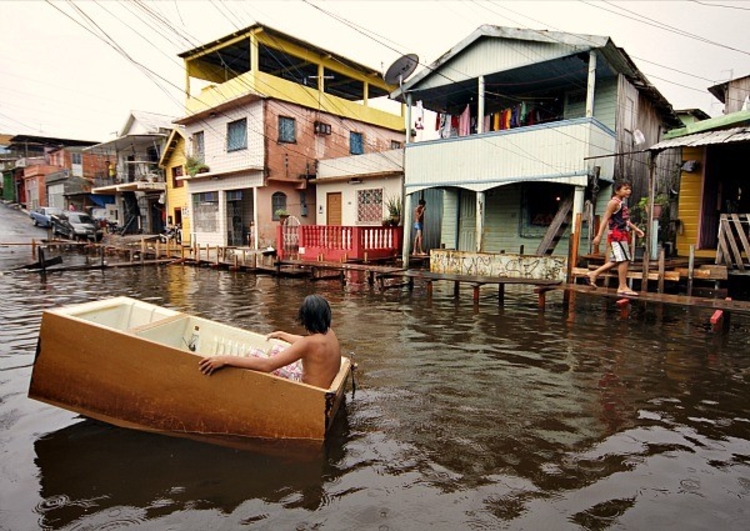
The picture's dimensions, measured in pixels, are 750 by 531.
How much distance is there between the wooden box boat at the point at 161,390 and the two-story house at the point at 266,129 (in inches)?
617

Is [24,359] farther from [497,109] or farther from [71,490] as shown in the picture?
[497,109]

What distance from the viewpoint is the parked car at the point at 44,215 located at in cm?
3387

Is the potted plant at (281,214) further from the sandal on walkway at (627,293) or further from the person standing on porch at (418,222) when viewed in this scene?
the sandal on walkway at (627,293)

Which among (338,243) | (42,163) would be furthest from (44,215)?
(338,243)

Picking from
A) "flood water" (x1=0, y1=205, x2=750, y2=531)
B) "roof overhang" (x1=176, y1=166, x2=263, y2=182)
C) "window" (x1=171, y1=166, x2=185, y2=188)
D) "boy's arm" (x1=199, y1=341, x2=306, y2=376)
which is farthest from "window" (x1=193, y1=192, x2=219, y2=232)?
"boy's arm" (x1=199, y1=341, x2=306, y2=376)

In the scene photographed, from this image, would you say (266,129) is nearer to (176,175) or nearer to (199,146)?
(199,146)

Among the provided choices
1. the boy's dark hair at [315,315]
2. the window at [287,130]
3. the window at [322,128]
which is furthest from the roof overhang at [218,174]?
the boy's dark hair at [315,315]

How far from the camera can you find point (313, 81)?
2375 cm

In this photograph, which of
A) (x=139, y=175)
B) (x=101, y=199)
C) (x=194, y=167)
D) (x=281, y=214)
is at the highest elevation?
(x=139, y=175)

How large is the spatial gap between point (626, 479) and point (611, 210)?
19.1 feet

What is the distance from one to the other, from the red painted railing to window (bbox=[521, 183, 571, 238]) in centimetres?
459

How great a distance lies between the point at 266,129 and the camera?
66.2 ft

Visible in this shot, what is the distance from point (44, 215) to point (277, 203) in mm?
25262

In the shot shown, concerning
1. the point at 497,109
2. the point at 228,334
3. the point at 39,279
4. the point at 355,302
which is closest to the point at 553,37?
the point at 497,109
